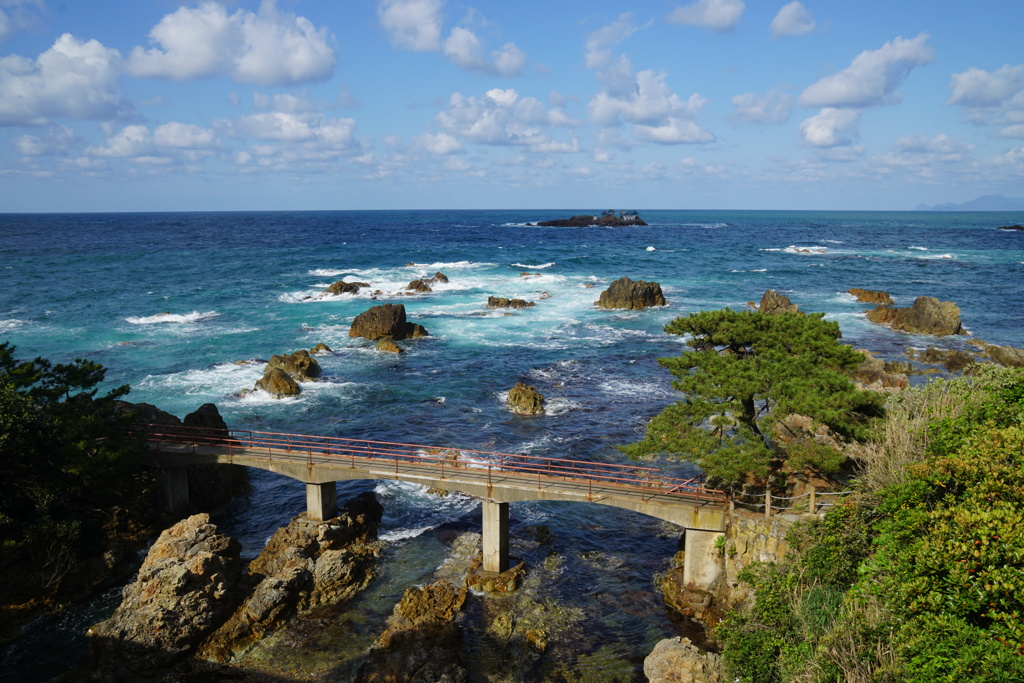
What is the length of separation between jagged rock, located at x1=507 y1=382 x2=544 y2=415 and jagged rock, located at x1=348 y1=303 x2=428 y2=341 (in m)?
22.1

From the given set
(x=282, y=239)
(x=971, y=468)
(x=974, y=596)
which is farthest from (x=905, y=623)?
(x=282, y=239)

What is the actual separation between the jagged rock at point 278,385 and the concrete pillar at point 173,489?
17.0 m

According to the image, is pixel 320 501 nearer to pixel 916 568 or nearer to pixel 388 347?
pixel 916 568

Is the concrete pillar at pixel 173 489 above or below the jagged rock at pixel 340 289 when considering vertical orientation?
below

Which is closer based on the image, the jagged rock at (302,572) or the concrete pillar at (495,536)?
the jagged rock at (302,572)

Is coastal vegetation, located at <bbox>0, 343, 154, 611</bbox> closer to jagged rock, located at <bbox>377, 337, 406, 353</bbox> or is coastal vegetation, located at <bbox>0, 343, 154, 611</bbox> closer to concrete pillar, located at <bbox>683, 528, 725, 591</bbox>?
concrete pillar, located at <bbox>683, 528, 725, 591</bbox>

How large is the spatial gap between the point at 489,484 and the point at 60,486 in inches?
668

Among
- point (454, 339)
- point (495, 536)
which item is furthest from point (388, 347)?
point (495, 536)

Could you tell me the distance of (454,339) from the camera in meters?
68.1

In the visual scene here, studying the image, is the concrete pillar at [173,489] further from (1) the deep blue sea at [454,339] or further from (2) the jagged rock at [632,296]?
(2) the jagged rock at [632,296]

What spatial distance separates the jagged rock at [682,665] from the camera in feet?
67.8

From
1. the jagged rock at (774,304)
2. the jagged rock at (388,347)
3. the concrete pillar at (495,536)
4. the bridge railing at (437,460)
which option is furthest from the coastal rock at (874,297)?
the concrete pillar at (495,536)

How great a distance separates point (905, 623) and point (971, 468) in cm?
436

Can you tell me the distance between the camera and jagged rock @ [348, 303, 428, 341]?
66.4 metres
